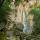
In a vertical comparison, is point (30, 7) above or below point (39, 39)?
above

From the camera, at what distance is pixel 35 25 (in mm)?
1417

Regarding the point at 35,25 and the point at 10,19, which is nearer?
the point at 35,25

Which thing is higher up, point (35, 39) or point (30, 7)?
point (30, 7)

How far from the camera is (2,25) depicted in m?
1.48

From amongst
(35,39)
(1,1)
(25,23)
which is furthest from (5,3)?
(35,39)

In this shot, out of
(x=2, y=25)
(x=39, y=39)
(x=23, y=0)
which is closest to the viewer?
(x=39, y=39)

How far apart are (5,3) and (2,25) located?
24cm

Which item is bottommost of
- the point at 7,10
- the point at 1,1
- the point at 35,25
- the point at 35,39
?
the point at 35,39

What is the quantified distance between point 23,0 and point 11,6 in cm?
15

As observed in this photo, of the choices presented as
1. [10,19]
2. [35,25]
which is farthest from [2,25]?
[35,25]

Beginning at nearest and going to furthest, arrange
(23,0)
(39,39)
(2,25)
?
1. (39,39)
2. (2,25)
3. (23,0)

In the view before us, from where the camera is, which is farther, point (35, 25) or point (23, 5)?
point (23, 5)

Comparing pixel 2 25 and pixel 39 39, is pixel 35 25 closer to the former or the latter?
pixel 39 39

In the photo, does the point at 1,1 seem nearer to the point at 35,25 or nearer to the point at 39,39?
the point at 35,25
